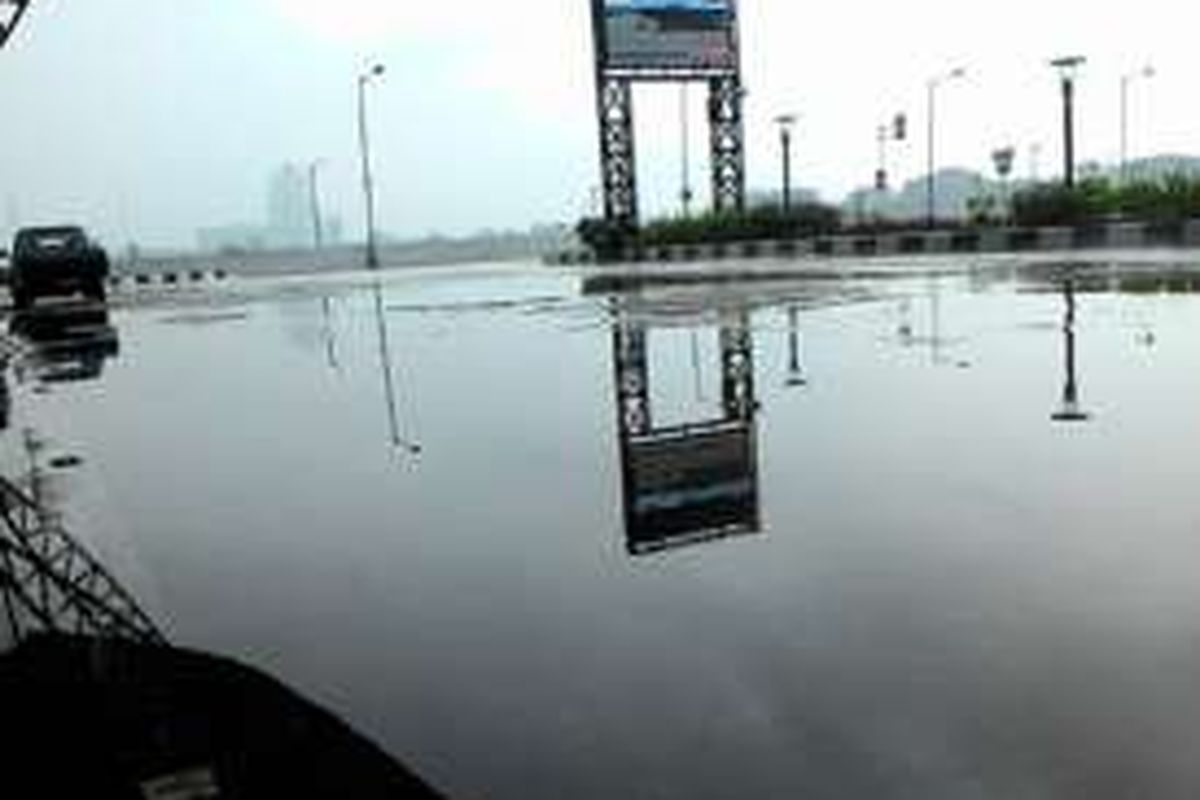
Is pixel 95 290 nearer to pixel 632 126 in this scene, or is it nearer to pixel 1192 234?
pixel 1192 234

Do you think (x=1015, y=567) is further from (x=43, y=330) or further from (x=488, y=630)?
(x=43, y=330)

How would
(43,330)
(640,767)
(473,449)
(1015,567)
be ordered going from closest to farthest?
(640,767) → (1015,567) → (473,449) → (43,330)

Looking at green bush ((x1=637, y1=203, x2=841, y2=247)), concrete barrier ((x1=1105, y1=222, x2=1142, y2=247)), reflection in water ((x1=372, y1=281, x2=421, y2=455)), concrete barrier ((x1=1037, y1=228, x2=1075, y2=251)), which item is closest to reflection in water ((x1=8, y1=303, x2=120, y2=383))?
reflection in water ((x1=372, y1=281, x2=421, y2=455))

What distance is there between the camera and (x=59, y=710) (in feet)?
20.4

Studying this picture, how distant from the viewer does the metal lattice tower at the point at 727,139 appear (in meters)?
92.4

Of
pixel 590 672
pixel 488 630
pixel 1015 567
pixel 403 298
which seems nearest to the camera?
pixel 590 672

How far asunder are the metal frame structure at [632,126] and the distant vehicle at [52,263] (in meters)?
38.0

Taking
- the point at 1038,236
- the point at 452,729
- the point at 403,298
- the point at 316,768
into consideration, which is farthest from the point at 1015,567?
the point at 1038,236

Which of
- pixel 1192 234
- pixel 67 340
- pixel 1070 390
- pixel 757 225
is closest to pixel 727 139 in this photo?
pixel 757 225

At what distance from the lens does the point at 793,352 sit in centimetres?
2200

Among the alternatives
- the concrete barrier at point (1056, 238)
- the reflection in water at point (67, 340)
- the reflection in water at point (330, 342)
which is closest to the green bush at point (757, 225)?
the concrete barrier at point (1056, 238)

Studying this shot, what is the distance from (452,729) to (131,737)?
989mm

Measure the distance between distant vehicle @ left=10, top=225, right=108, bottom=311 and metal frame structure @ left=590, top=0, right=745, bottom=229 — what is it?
3796 cm

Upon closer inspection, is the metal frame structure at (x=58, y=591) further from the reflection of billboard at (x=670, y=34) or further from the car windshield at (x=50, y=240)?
the reflection of billboard at (x=670, y=34)
